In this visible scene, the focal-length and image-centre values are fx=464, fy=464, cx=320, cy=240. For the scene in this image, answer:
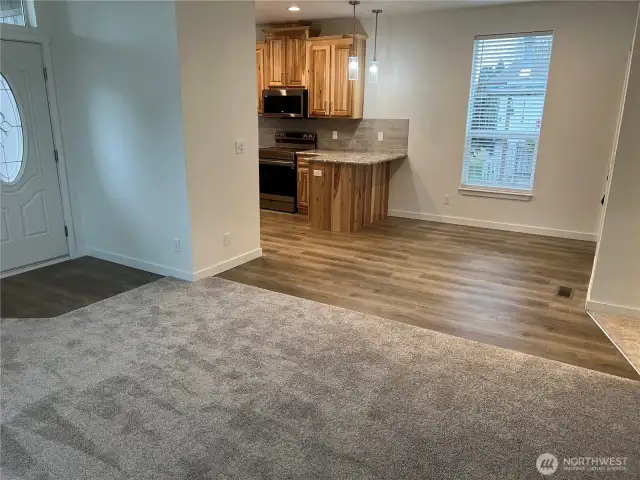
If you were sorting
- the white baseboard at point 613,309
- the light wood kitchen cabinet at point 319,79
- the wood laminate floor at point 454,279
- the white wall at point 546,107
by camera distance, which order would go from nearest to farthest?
the wood laminate floor at point 454,279 → the white baseboard at point 613,309 → the white wall at point 546,107 → the light wood kitchen cabinet at point 319,79

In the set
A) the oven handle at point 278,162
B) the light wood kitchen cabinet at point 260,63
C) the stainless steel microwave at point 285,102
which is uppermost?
the light wood kitchen cabinet at point 260,63

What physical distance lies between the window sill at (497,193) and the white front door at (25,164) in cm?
481

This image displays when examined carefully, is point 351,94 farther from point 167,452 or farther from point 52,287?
point 167,452

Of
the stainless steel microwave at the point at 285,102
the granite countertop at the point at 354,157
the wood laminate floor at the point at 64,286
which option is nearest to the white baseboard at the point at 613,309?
the granite countertop at the point at 354,157

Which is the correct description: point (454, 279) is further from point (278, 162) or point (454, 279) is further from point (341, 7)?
point (341, 7)

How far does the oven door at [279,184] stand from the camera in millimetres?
6762

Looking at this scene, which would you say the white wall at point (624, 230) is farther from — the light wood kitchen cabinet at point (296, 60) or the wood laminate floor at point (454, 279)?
the light wood kitchen cabinet at point (296, 60)

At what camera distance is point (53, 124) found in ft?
14.5

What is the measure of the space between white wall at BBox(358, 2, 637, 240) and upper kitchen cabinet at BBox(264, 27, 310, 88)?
0.97m

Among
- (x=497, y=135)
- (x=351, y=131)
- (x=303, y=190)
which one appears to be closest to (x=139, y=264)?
(x=303, y=190)

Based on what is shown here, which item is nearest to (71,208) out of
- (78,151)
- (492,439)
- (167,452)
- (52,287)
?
(78,151)

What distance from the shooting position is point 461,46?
5.80 metres

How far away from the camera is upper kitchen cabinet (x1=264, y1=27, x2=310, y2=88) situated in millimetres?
6629

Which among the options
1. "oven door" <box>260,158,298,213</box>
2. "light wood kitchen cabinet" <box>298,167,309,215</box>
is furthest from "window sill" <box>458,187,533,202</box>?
"oven door" <box>260,158,298,213</box>
